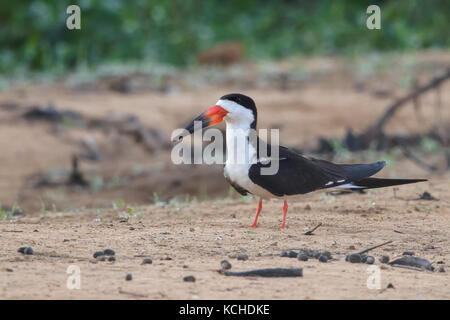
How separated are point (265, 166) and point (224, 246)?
29.8 inches

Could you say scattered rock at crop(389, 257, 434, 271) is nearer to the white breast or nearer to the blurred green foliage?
the white breast

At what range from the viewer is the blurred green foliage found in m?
14.9

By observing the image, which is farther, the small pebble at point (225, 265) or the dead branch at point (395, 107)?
the dead branch at point (395, 107)

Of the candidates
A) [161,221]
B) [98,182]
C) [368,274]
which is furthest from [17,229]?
[98,182]

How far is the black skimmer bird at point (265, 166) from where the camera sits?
5.27 metres

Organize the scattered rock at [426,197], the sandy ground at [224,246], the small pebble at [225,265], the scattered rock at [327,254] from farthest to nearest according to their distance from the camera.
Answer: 1. the scattered rock at [426,197]
2. the scattered rock at [327,254]
3. the small pebble at [225,265]
4. the sandy ground at [224,246]

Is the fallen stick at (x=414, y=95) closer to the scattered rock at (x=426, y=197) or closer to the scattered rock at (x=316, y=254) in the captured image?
the scattered rock at (x=426, y=197)

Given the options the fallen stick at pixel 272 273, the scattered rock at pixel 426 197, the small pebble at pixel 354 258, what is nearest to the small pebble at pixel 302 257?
the small pebble at pixel 354 258

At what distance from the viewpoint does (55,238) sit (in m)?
4.90

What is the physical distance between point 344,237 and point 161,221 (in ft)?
4.28

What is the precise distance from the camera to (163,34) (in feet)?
50.8

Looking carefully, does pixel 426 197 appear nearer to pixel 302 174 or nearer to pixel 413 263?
pixel 302 174

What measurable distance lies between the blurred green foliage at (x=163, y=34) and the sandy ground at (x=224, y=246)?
857 centimetres
